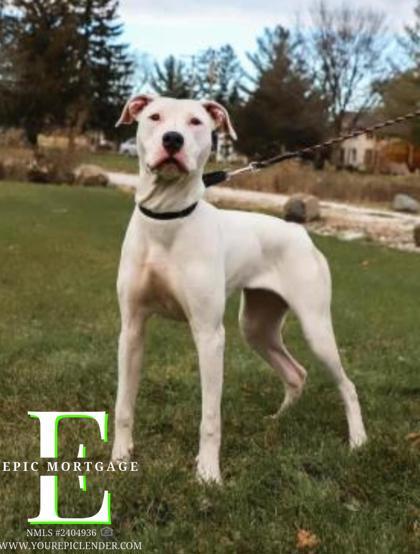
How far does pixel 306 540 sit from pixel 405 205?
72.5 ft

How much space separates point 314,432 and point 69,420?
144 centimetres

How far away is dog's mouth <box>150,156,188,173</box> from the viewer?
397 cm

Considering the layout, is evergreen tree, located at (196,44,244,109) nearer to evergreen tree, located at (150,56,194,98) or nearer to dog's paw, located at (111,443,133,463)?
evergreen tree, located at (150,56,194,98)

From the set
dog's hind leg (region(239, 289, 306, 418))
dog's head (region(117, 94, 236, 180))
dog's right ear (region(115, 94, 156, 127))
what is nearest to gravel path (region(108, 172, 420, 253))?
dog's hind leg (region(239, 289, 306, 418))

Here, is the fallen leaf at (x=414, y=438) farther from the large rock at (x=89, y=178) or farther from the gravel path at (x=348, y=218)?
the large rock at (x=89, y=178)

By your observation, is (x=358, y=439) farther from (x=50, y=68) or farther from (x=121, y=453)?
(x=50, y=68)

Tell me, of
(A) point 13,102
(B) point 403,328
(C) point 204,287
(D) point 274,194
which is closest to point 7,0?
(A) point 13,102

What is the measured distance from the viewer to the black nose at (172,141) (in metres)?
Answer: 3.93

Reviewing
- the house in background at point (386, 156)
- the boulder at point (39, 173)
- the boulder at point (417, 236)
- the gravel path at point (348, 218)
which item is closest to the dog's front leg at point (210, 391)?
the gravel path at point (348, 218)

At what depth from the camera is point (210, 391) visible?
4305 millimetres

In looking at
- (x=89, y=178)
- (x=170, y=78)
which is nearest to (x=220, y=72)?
(x=170, y=78)

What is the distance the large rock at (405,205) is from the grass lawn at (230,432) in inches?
585

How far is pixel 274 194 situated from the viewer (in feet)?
92.7

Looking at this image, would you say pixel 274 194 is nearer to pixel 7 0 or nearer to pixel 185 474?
pixel 185 474
